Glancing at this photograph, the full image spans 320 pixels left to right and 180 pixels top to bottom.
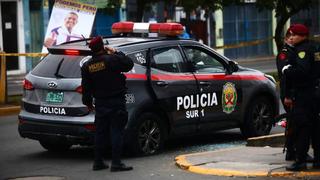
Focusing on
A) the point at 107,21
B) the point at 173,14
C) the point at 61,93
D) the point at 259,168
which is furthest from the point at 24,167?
the point at 173,14

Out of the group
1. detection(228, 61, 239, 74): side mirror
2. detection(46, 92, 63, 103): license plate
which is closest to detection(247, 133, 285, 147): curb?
detection(228, 61, 239, 74): side mirror

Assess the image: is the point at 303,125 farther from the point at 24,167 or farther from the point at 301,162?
the point at 24,167

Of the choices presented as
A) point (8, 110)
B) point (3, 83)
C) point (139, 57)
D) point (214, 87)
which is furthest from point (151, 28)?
point (3, 83)

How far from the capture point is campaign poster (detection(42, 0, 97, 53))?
1708 cm

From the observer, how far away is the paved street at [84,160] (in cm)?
909

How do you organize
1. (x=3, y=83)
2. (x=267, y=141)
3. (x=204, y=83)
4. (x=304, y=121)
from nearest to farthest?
(x=304, y=121), (x=267, y=141), (x=204, y=83), (x=3, y=83)

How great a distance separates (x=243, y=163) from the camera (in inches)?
362

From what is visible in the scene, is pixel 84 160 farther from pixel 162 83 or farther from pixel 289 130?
pixel 289 130

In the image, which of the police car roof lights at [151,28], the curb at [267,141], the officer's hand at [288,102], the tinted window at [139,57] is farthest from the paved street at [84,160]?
the police car roof lights at [151,28]

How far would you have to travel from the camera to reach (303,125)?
27.3ft

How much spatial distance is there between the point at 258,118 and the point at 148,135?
245cm

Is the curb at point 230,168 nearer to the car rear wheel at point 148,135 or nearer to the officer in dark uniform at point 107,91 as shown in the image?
the car rear wheel at point 148,135

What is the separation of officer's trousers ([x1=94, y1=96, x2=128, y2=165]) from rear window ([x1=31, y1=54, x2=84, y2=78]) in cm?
103

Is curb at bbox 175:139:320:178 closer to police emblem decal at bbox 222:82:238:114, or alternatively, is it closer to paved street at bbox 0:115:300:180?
paved street at bbox 0:115:300:180
